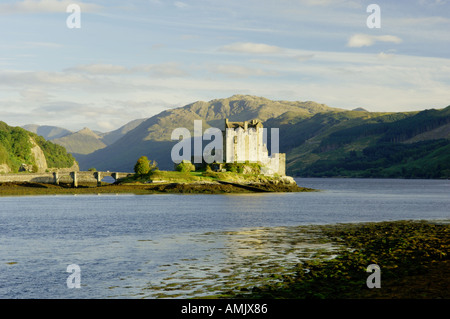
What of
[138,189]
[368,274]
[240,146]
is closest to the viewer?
[368,274]

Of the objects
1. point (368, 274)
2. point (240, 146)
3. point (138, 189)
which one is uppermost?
point (240, 146)

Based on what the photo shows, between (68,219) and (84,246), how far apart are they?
1315 inches

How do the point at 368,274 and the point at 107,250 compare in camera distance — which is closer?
the point at 368,274

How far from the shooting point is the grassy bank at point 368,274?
25.5 m

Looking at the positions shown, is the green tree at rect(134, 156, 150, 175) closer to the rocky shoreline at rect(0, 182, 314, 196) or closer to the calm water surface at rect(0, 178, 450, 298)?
the rocky shoreline at rect(0, 182, 314, 196)

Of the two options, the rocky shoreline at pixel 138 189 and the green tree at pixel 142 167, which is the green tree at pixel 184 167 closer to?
the green tree at pixel 142 167

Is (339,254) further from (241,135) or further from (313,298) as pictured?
(241,135)

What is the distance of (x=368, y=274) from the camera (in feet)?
97.5

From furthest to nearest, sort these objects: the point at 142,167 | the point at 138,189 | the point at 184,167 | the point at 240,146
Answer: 1. the point at 240,146
2. the point at 184,167
3. the point at 142,167
4. the point at 138,189

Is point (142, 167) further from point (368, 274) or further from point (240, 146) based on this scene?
point (368, 274)

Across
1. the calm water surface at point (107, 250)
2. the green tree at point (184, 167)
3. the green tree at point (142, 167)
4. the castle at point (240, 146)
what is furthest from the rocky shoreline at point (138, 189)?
the calm water surface at point (107, 250)

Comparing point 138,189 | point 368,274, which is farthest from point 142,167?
point 368,274

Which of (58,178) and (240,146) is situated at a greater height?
(240,146)
